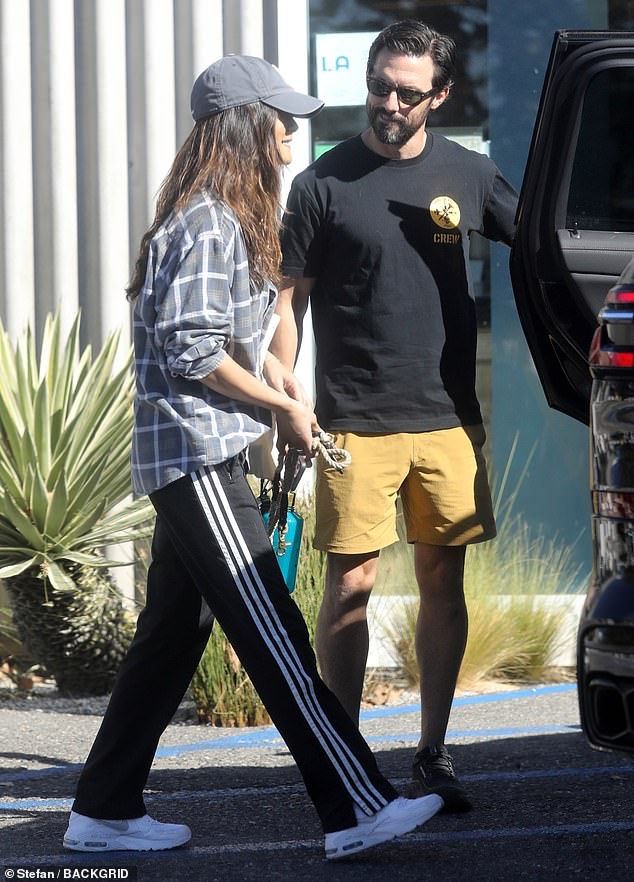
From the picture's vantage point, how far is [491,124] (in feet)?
21.4

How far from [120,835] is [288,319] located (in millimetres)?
1521

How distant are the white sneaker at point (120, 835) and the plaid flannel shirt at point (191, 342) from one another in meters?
0.89

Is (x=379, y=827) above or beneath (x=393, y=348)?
beneath

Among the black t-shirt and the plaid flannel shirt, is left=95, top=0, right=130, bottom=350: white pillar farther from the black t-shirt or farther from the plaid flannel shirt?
the plaid flannel shirt

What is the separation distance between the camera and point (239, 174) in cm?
329

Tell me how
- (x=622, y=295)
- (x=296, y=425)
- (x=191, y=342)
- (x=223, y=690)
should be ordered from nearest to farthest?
1. (x=622, y=295)
2. (x=191, y=342)
3. (x=296, y=425)
4. (x=223, y=690)

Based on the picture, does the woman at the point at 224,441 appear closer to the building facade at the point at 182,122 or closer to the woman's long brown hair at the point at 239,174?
the woman's long brown hair at the point at 239,174

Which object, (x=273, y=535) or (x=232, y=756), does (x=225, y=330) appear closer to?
(x=273, y=535)

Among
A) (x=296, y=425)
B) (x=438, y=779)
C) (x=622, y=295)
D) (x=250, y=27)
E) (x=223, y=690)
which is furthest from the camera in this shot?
(x=250, y=27)

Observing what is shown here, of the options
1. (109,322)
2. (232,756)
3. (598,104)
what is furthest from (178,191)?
(109,322)

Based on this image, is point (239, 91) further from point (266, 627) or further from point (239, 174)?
point (266, 627)

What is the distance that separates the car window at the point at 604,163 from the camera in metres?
3.77

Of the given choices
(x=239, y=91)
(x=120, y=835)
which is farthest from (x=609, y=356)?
(x=120, y=835)

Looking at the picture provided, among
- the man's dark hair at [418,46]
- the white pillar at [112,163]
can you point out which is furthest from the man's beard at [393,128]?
the white pillar at [112,163]
